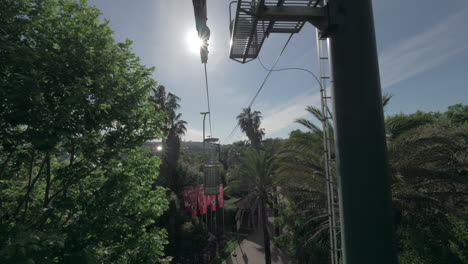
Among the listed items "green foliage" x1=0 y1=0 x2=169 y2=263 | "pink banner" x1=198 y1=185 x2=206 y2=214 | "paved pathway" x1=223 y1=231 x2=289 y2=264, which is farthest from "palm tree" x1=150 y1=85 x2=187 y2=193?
"green foliage" x1=0 y1=0 x2=169 y2=263

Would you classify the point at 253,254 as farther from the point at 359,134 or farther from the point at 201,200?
the point at 359,134

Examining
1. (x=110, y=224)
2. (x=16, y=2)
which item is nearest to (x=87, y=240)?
(x=110, y=224)

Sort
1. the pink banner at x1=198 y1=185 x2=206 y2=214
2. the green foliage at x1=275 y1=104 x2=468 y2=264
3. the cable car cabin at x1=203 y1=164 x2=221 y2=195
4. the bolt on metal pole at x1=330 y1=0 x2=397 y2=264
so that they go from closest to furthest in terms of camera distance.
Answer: the bolt on metal pole at x1=330 y1=0 x2=397 y2=264
the green foliage at x1=275 y1=104 x2=468 y2=264
the cable car cabin at x1=203 y1=164 x2=221 y2=195
the pink banner at x1=198 y1=185 x2=206 y2=214

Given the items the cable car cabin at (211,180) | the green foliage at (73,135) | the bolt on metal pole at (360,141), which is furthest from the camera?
the cable car cabin at (211,180)

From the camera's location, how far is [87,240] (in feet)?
14.6

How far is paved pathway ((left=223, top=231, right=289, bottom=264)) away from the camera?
619 inches

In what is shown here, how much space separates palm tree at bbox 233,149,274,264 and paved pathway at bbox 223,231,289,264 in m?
2.42

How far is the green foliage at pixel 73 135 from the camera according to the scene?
3.64m

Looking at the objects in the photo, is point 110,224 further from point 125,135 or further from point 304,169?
point 304,169

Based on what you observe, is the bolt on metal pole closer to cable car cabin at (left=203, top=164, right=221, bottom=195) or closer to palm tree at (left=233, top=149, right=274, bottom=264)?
cable car cabin at (left=203, top=164, right=221, bottom=195)

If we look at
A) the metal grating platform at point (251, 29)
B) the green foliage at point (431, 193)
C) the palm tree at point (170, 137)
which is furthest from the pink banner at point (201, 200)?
the metal grating platform at point (251, 29)

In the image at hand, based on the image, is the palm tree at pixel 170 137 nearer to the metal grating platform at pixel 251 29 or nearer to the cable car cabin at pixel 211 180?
the cable car cabin at pixel 211 180

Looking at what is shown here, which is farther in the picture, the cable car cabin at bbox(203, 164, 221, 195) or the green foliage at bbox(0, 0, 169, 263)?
the cable car cabin at bbox(203, 164, 221, 195)

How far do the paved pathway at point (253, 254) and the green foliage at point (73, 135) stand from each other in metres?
12.2
